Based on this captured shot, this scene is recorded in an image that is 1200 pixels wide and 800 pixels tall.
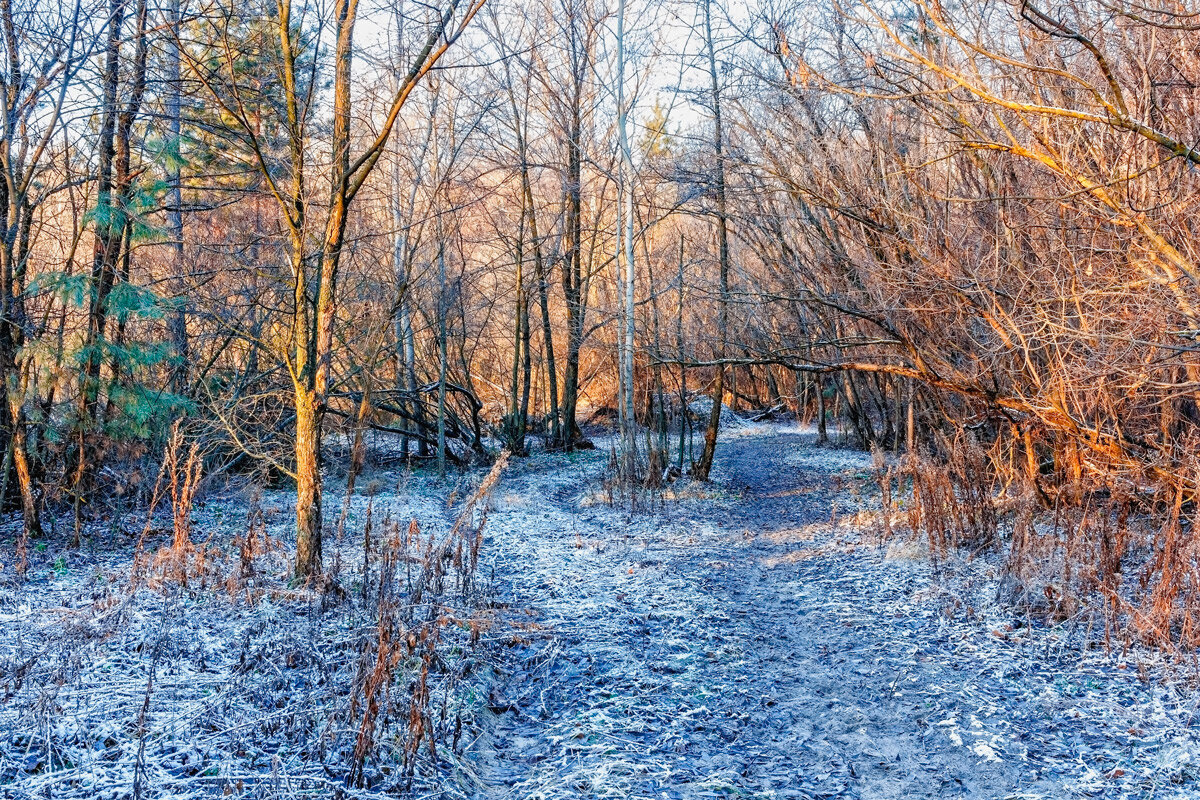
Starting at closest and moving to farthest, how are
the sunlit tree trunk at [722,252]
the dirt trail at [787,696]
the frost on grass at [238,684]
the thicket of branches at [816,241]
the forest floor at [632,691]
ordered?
the frost on grass at [238,684], the forest floor at [632,691], the dirt trail at [787,696], the thicket of branches at [816,241], the sunlit tree trunk at [722,252]

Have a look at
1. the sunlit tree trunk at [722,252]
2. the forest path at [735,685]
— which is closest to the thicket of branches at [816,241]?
the sunlit tree trunk at [722,252]

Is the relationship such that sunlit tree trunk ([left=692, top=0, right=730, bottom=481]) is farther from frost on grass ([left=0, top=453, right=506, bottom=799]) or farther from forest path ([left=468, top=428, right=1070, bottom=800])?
frost on grass ([left=0, top=453, right=506, bottom=799])

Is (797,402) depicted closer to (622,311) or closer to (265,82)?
(622,311)

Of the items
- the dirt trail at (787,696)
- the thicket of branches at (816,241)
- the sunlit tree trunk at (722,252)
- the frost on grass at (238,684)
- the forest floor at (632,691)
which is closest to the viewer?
the frost on grass at (238,684)

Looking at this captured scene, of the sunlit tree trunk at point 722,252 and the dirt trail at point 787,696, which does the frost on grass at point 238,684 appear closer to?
the dirt trail at point 787,696

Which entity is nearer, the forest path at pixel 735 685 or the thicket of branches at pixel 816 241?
the forest path at pixel 735 685

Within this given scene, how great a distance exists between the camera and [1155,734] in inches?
143

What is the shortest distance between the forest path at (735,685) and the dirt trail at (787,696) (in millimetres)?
13

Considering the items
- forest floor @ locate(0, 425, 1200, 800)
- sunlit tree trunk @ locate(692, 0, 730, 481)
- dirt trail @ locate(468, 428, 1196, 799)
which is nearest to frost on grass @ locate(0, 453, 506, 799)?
forest floor @ locate(0, 425, 1200, 800)

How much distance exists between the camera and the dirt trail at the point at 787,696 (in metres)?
3.44

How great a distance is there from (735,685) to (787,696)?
0.31m

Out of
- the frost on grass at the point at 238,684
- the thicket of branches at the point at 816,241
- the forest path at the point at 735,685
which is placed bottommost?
the forest path at the point at 735,685

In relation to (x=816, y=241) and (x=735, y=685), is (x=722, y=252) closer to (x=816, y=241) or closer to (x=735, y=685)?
(x=816, y=241)

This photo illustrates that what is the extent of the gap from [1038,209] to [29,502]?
9.48 m
